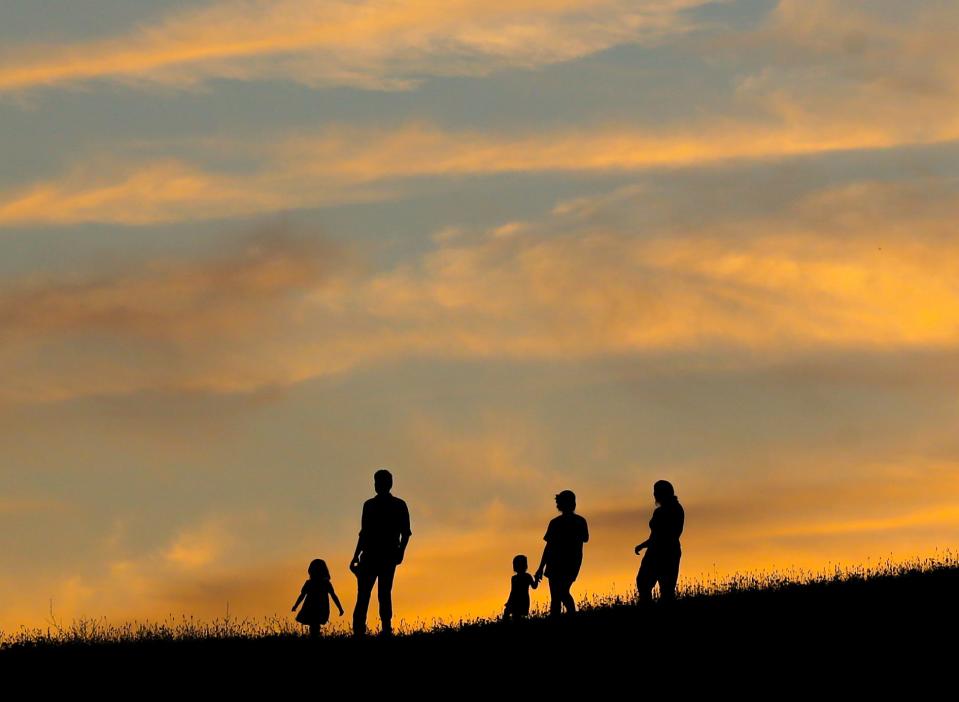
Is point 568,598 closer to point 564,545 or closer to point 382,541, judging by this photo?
point 564,545

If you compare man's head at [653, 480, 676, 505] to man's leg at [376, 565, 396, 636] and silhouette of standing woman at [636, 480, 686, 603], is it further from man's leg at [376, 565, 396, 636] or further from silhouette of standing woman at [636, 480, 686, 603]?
man's leg at [376, 565, 396, 636]

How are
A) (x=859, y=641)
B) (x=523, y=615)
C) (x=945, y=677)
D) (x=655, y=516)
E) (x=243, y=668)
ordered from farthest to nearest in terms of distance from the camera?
(x=523, y=615) → (x=655, y=516) → (x=243, y=668) → (x=859, y=641) → (x=945, y=677)

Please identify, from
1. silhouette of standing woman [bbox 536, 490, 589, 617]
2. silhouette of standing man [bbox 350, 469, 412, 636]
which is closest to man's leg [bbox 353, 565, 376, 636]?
silhouette of standing man [bbox 350, 469, 412, 636]

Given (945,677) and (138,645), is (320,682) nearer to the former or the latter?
(138,645)

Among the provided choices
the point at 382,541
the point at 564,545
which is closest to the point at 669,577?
the point at 564,545

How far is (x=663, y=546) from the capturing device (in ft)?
81.4

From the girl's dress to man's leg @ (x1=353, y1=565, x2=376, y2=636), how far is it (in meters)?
1.73

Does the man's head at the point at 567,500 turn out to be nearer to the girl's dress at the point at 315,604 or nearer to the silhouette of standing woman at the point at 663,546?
the silhouette of standing woman at the point at 663,546

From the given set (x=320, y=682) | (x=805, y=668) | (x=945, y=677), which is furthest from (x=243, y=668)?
(x=945, y=677)

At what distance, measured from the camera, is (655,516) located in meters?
24.8

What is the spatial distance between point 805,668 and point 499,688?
11.3 ft

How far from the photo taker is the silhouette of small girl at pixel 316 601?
26.8 meters

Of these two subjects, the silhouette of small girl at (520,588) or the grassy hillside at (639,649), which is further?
the silhouette of small girl at (520,588)


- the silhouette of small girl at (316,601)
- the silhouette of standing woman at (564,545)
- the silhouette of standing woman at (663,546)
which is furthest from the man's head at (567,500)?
the silhouette of small girl at (316,601)
